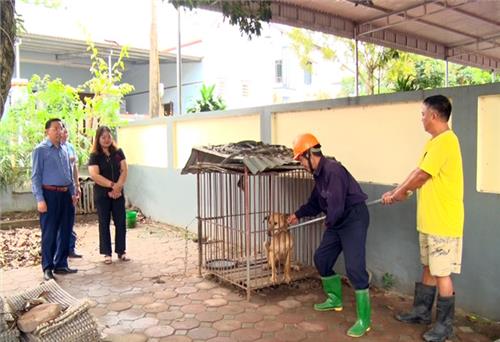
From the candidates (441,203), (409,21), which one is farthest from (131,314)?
(409,21)

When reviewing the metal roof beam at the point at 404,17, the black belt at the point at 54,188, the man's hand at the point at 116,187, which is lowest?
the man's hand at the point at 116,187

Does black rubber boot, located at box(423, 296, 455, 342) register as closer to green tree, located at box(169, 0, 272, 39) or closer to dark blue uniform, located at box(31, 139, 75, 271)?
green tree, located at box(169, 0, 272, 39)

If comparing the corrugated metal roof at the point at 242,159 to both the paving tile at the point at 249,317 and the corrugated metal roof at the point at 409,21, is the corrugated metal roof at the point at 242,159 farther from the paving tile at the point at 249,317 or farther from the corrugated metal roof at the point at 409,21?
the corrugated metal roof at the point at 409,21

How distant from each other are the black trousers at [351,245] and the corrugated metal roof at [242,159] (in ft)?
2.89

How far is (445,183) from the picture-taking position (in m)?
3.40

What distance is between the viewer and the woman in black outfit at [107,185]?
5902 mm

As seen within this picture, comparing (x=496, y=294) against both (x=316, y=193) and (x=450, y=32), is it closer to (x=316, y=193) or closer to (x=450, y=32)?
(x=316, y=193)

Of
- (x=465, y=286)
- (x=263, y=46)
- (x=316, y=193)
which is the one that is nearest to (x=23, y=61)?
(x=263, y=46)

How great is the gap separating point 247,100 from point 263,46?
2.87m

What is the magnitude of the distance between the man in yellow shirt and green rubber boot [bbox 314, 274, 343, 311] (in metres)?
0.86

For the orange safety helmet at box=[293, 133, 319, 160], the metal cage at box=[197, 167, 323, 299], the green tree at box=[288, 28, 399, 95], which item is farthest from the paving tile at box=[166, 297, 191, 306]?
the green tree at box=[288, 28, 399, 95]

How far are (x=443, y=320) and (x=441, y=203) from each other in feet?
3.05

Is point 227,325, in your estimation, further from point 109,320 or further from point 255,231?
point 255,231

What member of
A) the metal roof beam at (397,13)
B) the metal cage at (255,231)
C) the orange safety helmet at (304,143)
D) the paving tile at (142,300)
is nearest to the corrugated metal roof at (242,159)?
the metal cage at (255,231)
